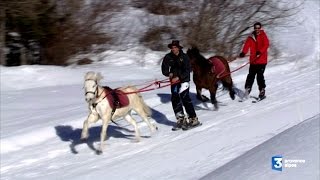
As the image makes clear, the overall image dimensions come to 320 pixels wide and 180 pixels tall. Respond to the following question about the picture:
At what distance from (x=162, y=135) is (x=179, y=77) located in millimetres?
1123

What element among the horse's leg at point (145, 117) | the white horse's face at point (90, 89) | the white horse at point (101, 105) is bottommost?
the horse's leg at point (145, 117)

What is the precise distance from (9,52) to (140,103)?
1126 cm

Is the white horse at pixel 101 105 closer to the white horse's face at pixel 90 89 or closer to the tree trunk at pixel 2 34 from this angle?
the white horse's face at pixel 90 89

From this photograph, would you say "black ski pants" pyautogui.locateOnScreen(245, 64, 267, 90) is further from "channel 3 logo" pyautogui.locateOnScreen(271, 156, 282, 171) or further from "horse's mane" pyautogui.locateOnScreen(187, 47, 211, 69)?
"channel 3 logo" pyautogui.locateOnScreen(271, 156, 282, 171)

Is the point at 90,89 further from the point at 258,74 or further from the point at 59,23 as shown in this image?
the point at 59,23

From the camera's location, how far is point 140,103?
11.1 metres

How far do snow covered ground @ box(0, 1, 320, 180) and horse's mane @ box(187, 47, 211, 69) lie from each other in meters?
1.01

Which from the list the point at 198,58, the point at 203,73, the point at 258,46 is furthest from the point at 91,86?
the point at 258,46

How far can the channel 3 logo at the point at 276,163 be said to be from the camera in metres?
6.75

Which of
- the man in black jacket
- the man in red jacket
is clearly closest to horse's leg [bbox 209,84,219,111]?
the man in red jacket

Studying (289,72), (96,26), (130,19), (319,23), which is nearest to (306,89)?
(289,72)

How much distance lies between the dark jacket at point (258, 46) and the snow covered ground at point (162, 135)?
3.17 feet

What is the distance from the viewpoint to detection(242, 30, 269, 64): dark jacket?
539 inches

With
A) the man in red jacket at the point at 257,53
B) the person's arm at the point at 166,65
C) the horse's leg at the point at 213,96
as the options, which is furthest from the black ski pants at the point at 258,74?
the person's arm at the point at 166,65
